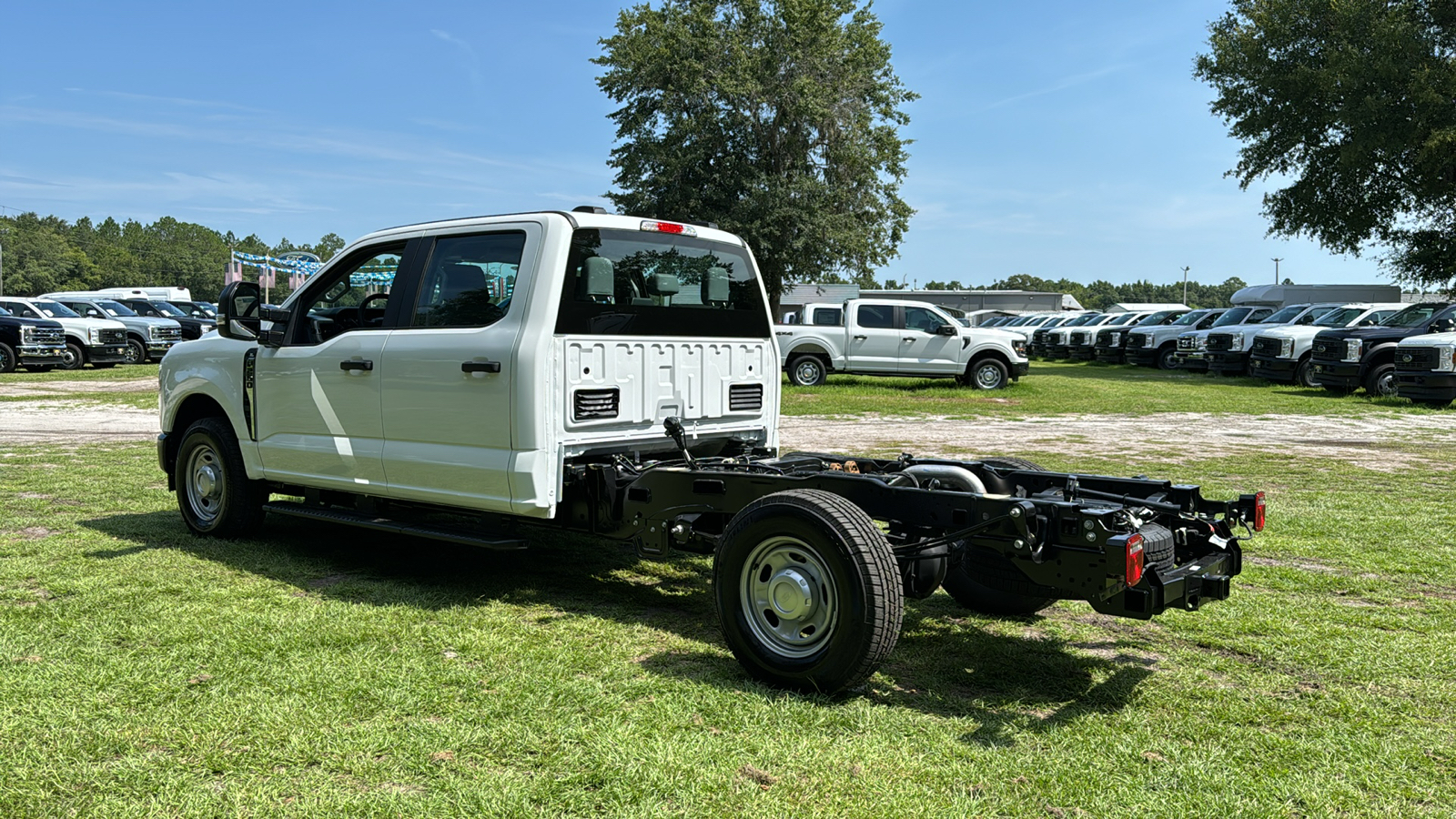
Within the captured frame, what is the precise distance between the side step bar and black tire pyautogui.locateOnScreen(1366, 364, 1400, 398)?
19.9 meters

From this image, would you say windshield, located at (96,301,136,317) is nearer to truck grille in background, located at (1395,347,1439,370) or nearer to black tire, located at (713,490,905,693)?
truck grille in background, located at (1395,347,1439,370)

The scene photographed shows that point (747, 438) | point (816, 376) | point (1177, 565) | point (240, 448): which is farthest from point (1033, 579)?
point (816, 376)

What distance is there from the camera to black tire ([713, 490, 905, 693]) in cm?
407

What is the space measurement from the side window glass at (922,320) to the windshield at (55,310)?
70.5 feet

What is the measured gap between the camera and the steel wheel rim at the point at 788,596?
168 inches

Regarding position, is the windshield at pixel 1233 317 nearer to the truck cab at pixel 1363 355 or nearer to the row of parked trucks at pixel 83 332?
the truck cab at pixel 1363 355

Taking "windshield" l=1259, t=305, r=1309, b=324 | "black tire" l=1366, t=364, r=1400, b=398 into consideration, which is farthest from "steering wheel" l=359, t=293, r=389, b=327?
"windshield" l=1259, t=305, r=1309, b=324

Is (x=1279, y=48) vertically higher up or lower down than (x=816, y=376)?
higher up

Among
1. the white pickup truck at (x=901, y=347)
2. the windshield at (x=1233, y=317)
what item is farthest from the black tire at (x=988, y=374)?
the windshield at (x=1233, y=317)

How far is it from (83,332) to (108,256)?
13309 cm

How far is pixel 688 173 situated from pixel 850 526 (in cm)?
3530

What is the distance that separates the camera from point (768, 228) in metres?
36.9

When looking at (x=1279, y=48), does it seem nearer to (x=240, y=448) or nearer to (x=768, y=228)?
(x=768, y=228)

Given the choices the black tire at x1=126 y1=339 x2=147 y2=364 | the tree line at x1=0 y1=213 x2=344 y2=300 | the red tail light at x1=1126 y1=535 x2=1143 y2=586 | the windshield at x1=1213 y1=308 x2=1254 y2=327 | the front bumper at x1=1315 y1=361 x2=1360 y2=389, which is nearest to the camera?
→ the red tail light at x1=1126 y1=535 x2=1143 y2=586
